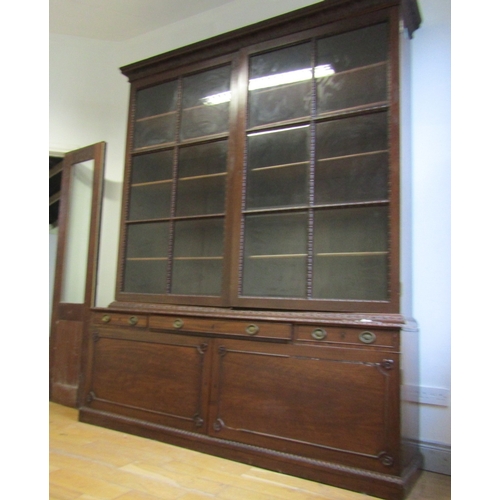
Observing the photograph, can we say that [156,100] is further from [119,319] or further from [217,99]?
[119,319]

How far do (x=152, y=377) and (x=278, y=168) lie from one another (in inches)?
52.7

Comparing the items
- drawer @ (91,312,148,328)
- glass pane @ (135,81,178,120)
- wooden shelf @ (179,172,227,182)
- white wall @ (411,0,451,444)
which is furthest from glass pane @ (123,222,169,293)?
white wall @ (411,0,451,444)

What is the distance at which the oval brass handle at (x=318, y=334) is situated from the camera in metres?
1.91

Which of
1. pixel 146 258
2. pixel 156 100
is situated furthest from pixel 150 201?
pixel 156 100

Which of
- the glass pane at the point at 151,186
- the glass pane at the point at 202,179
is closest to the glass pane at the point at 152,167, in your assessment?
the glass pane at the point at 151,186

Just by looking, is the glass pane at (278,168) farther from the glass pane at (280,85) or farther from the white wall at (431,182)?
the white wall at (431,182)

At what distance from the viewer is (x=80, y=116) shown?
11.7 ft

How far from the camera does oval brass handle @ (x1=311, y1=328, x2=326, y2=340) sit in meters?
1.91

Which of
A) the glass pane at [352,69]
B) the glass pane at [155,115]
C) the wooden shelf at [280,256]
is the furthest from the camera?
the glass pane at [155,115]

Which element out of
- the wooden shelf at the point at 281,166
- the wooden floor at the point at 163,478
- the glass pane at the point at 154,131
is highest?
the glass pane at the point at 154,131

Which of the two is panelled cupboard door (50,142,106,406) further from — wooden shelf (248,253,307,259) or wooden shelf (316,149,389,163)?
wooden shelf (316,149,389,163)

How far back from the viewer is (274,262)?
2.22 metres

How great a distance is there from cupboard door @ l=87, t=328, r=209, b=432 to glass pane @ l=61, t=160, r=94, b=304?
856 millimetres
